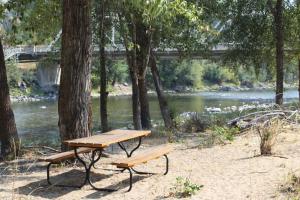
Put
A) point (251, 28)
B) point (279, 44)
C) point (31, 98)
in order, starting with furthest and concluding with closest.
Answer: point (31, 98), point (251, 28), point (279, 44)

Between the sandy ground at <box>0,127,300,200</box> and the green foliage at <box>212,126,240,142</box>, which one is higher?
the green foliage at <box>212,126,240,142</box>

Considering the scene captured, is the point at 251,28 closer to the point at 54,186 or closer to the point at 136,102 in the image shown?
the point at 136,102

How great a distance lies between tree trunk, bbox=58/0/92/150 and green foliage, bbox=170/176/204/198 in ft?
8.33

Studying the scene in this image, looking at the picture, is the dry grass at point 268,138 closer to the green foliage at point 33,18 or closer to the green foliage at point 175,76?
the green foliage at point 33,18

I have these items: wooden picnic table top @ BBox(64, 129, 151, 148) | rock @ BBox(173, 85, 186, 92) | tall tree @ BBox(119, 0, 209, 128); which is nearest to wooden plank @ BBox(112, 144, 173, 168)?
wooden picnic table top @ BBox(64, 129, 151, 148)

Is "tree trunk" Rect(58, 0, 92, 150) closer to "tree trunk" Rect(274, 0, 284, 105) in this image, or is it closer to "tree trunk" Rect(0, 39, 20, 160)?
"tree trunk" Rect(0, 39, 20, 160)

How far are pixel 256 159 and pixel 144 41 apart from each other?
8498mm

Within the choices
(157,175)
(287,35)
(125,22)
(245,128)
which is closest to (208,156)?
(157,175)

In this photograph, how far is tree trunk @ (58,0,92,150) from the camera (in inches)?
326

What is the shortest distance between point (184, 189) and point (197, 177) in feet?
3.23

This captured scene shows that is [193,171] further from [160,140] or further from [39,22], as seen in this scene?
[39,22]

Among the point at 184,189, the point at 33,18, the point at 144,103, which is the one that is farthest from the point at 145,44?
the point at 184,189

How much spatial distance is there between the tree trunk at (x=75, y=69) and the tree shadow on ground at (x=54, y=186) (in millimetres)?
868

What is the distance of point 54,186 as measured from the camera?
23.2 ft
